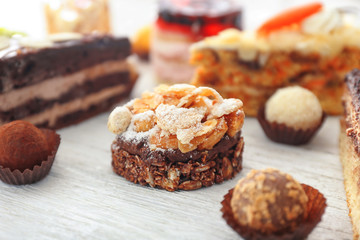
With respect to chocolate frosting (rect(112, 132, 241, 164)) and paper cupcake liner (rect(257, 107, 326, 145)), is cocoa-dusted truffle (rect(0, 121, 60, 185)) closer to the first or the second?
chocolate frosting (rect(112, 132, 241, 164))

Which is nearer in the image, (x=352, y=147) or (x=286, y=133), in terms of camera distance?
(x=352, y=147)

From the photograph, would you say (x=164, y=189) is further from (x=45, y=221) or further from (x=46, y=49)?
(x=46, y=49)

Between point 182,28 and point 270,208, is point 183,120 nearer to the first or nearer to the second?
point 270,208

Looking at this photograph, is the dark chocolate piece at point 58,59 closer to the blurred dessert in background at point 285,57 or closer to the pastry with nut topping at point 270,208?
the blurred dessert in background at point 285,57

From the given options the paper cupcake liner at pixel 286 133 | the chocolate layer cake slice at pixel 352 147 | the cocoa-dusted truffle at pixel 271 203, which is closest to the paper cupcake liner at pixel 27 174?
the cocoa-dusted truffle at pixel 271 203

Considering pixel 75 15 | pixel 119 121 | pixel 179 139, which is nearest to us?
pixel 179 139

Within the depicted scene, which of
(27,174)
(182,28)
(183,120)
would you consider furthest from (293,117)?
(27,174)

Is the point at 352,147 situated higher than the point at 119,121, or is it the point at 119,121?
the point at 119,121
